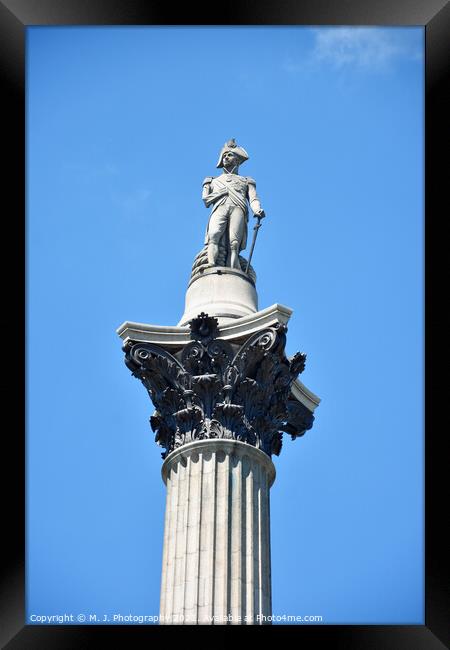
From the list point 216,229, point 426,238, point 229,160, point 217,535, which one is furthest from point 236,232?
point 426,238

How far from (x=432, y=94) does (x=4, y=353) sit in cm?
850

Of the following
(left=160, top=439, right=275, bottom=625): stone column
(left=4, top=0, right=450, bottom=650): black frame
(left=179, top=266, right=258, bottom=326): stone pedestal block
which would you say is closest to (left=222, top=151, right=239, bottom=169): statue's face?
(left=179, top=266, right=258, bottom=326): stone pedestal block

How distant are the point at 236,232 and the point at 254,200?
3.65 ft

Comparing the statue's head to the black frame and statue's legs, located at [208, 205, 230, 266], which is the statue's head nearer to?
statue's legs, located at [208, 205, 230, 266]

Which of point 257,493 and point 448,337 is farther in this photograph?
point 257,493

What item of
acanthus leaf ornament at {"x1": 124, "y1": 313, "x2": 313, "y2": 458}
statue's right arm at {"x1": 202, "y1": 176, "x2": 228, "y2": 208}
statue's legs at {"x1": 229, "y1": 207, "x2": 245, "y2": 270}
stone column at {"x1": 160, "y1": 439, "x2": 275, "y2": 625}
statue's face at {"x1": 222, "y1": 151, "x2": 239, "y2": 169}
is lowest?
stone column at {"x1": 160, "y1": 439, "x2": 275, "y2": 625}

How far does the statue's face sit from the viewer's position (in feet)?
132

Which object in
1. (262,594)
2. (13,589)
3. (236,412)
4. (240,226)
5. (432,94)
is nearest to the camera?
(13,589)

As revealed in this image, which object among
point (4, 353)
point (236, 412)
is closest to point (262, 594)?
point (236, 412)

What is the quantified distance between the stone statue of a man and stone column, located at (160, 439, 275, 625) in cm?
599

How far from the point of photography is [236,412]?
3375 cm

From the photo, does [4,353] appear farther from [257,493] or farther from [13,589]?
[257,493]

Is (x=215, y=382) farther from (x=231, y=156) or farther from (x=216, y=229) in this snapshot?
(x=231, y=156)

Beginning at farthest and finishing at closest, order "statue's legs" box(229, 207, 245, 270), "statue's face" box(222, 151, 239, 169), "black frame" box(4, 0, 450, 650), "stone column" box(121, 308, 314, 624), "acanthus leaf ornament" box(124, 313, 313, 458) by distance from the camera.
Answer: "statue's face" box(222, 151, 239, 169) → "statue's legs" box(229, 207, 245, 270) → "acanthus leaf ornament" box(124, 313, 313, 458) → "stone column" box(121, 308, 314, 624) → "black frame" box(4, 0, 450, 650)
